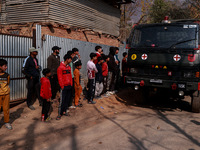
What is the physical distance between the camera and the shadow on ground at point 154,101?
679 cm

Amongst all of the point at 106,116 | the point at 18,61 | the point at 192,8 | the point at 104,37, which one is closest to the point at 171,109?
the point at 106,116

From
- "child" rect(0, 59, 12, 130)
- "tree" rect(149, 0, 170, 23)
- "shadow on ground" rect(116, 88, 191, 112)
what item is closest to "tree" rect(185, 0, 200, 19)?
"tree" rect(149, 0, 170, 23)

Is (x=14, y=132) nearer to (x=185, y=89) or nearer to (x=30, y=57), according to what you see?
(x=30, y=57)

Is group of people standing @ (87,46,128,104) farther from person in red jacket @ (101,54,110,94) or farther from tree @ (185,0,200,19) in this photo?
tree @ (185,0,200,19)

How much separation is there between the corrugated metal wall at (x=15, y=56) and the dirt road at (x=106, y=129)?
53 centimetres

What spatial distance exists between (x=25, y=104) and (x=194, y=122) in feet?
16.1

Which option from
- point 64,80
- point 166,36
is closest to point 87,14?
point 166,36

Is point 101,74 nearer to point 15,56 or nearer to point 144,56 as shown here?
point 144,56

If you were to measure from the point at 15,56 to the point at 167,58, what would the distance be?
14.8 ft

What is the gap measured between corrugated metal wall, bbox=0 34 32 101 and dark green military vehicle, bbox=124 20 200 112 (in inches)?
131

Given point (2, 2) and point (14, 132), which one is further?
point (2, 2)

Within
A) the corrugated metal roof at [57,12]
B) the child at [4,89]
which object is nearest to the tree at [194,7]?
the corrugated metal roof at [57,12]

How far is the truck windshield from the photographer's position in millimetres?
5590

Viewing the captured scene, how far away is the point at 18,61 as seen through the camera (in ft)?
19.1
